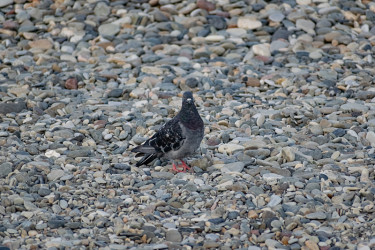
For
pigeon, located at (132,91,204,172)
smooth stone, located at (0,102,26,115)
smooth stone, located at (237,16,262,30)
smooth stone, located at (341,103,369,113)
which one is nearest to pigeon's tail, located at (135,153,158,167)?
pigeon, located at (132,91,204,172)

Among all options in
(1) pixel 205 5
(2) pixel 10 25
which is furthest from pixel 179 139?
(2) pixel 10 25

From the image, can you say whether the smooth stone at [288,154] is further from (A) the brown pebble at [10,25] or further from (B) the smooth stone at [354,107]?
(A) the brown pebble at [10,25]

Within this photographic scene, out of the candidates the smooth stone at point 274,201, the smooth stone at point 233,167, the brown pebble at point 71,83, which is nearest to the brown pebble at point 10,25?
the brown pebble at point 71,83

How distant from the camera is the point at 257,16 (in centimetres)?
1334

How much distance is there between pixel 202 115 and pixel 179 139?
1.87 m

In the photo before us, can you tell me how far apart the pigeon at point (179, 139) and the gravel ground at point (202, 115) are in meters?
0.20

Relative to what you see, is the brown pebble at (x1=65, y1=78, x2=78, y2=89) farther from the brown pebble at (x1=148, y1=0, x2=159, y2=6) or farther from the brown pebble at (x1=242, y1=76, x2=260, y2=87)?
Result: the brown pebble at (x1=148, y1=0, x2=159, y2=6)

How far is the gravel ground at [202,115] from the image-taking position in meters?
6.36

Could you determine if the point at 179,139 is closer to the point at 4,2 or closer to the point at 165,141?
the point at 165,141

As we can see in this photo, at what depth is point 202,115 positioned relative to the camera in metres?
9.55

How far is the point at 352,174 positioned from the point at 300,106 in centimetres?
243

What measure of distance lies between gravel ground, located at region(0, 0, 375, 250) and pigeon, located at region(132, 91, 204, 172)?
0.20 m

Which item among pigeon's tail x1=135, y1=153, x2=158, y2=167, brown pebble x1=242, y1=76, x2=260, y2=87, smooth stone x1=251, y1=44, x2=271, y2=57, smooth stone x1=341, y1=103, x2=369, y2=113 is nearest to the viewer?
pigeon's tail x1=135, y1=153, x2=158, y2=167

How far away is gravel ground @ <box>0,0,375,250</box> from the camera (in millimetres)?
6363
